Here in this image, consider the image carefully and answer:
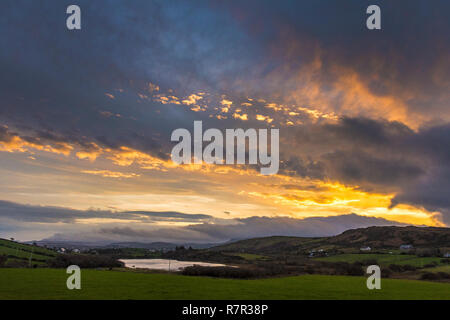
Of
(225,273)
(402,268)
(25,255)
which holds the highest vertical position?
(225,273)

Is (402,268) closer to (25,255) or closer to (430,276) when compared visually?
(430,276)

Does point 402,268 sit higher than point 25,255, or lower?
lower

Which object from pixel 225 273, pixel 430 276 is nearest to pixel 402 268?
pixel 430 276

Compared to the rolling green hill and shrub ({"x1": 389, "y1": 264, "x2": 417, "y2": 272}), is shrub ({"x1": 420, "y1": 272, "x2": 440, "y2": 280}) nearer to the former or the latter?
shrub ({"x1": 389, "y1": 264, "x2": 417, "y2": 272})

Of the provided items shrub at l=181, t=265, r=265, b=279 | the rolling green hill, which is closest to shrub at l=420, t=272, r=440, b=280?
shrub at l=181, t=265, r=265, b=279

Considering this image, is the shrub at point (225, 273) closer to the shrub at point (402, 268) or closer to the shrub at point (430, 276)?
the shrub at point (430, 276)

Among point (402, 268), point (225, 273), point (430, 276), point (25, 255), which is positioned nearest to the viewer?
point (430, 276)
